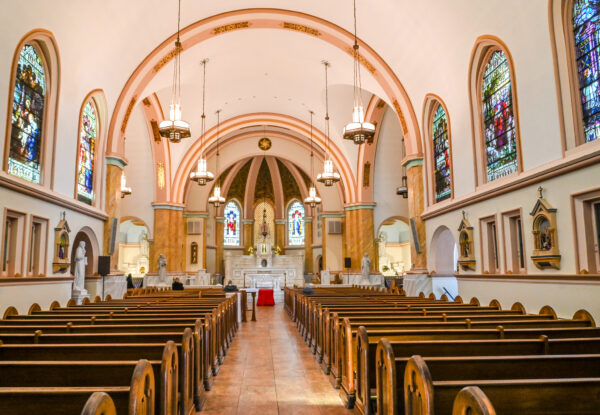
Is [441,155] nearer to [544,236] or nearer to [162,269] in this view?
[544,236]

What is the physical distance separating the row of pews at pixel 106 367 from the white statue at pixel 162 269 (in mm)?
12913

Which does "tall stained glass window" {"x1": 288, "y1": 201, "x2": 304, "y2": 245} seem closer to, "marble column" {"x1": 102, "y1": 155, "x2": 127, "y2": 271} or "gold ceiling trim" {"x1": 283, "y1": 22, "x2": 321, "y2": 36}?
"gold ceiling trim" {"x1": 283, "y1": 22, "x2": 321, "y2": 36}

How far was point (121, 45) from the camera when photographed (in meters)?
11.3

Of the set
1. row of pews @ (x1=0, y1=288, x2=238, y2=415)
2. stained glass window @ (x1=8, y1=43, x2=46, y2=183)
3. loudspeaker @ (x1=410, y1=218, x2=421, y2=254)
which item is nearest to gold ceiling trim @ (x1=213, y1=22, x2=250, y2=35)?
stained glass window @ (x1=8, y1=43, x2=46, y2=183)

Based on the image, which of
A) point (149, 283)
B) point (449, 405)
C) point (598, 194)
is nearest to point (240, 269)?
point (149, 283)

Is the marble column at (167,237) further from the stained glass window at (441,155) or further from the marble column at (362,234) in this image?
the stained glass window at (441,155)

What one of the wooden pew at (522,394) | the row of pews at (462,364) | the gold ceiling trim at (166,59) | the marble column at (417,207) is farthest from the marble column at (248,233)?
the wooden pew at (522,394)

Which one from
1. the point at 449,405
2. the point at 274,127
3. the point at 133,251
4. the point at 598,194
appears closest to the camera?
the point at 449,405

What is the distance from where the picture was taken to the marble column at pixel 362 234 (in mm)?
19938

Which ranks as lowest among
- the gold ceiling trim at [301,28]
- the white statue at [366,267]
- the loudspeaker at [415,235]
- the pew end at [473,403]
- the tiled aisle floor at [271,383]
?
the tiled aisle floor at [271,383]

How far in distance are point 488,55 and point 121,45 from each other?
8.56 meters

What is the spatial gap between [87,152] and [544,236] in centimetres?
1059

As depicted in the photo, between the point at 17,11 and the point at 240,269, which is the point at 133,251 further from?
the point at 17,11

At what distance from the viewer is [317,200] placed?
63.1 feet
